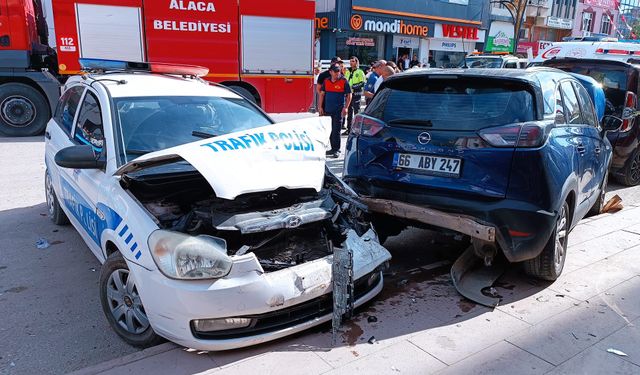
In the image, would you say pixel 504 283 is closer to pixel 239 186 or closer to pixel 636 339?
pixel 636 339

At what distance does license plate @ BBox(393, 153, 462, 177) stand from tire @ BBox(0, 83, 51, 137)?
9.70 meters

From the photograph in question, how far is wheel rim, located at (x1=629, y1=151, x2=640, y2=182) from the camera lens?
7815mm

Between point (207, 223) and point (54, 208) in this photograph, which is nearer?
point (207, 223)

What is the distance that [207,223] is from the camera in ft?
9.93

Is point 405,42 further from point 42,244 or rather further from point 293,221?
point 293,221

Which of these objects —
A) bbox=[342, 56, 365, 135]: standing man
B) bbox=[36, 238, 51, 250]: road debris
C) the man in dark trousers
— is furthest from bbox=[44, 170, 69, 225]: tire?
bbox=[342, 56, 365, 135]: standing man

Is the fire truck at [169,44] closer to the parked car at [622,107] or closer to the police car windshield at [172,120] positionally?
the police car windshield at [172,120]

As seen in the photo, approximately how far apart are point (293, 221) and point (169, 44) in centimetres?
1000

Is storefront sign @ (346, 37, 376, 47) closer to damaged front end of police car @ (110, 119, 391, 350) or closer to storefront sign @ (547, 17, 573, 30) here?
storefront sign @ (547, 17, 573, 30)

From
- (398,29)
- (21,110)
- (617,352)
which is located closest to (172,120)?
(617,352)

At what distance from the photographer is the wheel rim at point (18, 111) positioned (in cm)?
1056

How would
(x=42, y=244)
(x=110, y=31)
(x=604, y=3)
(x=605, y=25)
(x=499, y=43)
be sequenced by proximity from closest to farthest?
(x=42, y=244) < (x=110, y=31) < (x=499, y=43) < (x=604, y=3) < (x=605, y=25)

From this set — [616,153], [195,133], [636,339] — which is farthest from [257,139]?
[616,153]

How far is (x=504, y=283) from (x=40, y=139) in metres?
10.3
